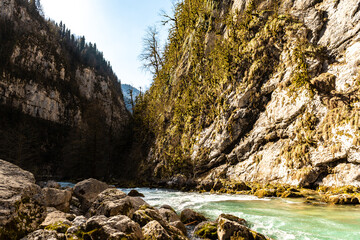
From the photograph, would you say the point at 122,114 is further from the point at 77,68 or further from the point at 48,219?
the point at 48,219

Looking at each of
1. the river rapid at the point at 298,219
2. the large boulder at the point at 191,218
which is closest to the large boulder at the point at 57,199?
the large boulder at the point at 191,218

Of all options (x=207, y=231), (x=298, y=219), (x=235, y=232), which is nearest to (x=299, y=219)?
(x=298, y=219)

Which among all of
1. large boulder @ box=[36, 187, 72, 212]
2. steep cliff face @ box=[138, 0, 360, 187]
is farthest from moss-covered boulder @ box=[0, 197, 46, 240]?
steep cliff face @ box=[138, 0, 360, 187]

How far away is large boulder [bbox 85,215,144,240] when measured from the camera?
3801 millimetres

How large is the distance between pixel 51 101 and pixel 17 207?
64.4 metres

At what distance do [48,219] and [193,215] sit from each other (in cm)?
449

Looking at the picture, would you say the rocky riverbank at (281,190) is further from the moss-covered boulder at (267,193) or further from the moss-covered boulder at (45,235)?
Result: the moss-covered boulder at (45,235)

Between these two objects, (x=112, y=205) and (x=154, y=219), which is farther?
(x=112, y=205)

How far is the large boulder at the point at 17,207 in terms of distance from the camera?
373 cm

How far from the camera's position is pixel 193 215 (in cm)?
720

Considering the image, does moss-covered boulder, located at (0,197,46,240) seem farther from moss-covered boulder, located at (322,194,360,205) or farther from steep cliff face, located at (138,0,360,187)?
steep cliff face, located at (138,0,360,187)

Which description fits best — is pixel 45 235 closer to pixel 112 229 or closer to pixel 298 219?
pixel 112 229

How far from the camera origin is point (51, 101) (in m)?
58.2

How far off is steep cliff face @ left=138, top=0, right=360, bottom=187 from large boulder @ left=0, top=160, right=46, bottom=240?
12.8m
